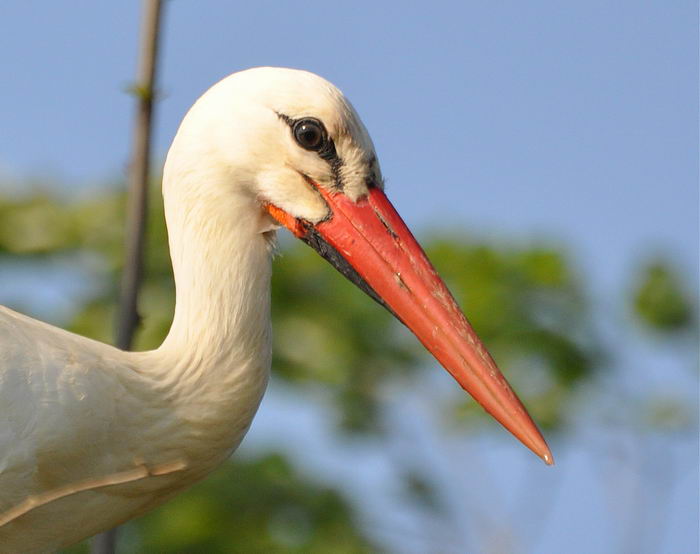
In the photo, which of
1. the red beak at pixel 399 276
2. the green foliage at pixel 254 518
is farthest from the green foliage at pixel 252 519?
the red beak at pixel 399 276

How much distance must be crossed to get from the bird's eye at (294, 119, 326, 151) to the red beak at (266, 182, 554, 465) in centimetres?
11

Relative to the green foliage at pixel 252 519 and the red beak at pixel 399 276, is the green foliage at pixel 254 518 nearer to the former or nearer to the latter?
the green foliage at pixel 252 519

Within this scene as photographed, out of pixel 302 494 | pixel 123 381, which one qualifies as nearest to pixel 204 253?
pixel 123 381

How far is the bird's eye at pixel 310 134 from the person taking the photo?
3.24 meters

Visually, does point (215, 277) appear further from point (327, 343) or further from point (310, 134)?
point (327, 343)

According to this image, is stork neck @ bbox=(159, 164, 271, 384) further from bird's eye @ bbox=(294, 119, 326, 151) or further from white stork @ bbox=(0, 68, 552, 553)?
bird's eye @ bbox=(294, 119, 326, 151)

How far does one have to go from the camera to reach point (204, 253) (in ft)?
10.7

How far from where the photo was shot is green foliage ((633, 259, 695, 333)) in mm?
7660

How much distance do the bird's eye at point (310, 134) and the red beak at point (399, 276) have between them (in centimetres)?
11

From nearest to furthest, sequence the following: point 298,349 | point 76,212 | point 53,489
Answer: point 53,489, point 76,212, point 298,349

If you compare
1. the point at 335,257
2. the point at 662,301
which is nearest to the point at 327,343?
the point at 662,301

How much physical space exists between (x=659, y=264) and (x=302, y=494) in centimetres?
225

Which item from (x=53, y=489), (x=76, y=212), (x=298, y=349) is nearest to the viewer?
(x=53, y=489)

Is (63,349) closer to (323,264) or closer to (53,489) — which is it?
(53,489)
